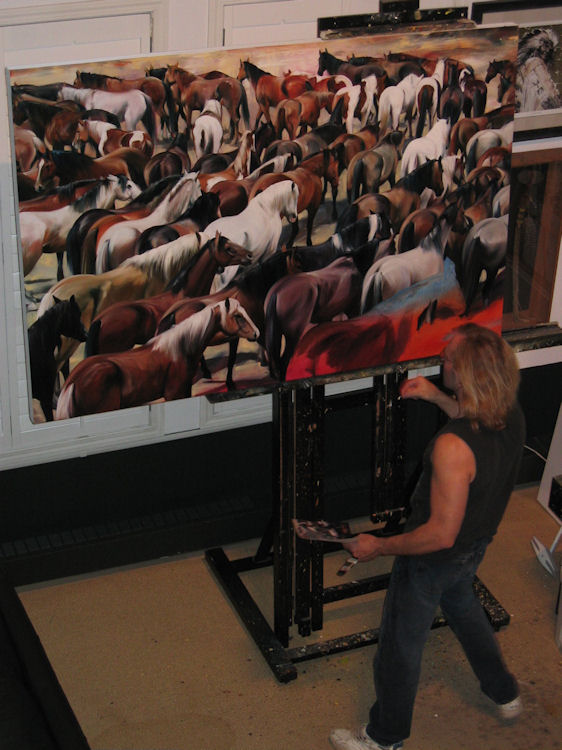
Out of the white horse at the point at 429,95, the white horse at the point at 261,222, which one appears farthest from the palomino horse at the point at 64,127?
the white horse at the point at 429,95

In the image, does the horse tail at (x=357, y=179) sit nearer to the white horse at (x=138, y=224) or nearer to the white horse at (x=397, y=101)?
the white horse at (x=397, y=101)

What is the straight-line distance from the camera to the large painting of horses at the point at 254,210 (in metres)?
2.64

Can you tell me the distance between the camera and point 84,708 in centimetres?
315

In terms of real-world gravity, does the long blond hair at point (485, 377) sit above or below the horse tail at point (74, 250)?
below

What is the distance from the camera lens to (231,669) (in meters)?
3.33

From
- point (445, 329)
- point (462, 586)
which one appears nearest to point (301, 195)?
point (445, 329)

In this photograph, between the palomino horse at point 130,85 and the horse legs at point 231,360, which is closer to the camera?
the palomino horse at point 130,85

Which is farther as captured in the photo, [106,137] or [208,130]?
[208,130]

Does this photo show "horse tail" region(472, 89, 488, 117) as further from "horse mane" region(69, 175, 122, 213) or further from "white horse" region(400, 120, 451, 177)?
"horse mane" region(69, 175, 122, 213)

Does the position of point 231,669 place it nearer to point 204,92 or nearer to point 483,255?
point 483,255

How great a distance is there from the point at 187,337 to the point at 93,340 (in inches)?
10.3

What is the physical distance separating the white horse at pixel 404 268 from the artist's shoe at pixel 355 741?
1207mm

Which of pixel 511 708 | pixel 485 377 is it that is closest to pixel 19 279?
pixel 485 377

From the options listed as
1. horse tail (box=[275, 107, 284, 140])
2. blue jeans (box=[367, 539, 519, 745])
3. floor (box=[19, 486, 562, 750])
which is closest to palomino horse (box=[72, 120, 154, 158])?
horse tail (box=[275, 107, 284, 140])
